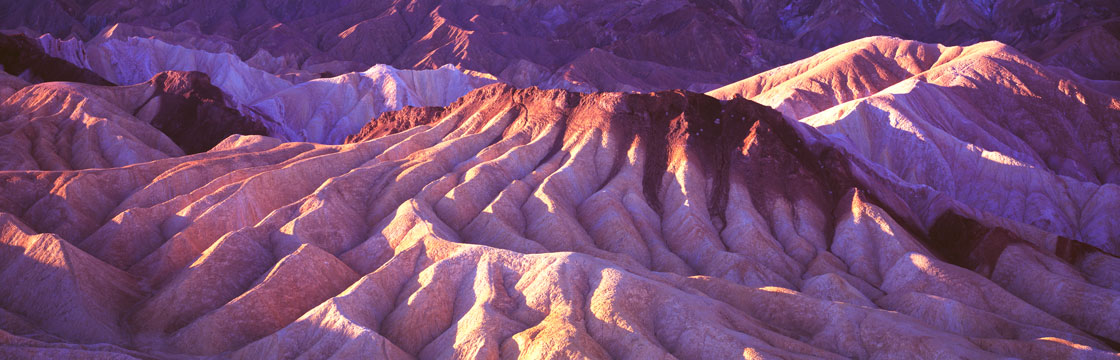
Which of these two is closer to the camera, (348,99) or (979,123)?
(979,123)

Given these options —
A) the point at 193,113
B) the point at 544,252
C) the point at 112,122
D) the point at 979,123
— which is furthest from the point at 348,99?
the point at 544,252

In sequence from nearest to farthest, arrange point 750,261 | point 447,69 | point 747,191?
point 750,261 < point 747,191 < point 447,69

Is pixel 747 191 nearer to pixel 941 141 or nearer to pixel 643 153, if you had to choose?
pixel 643 153

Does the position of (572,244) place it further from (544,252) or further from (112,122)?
(112,122)

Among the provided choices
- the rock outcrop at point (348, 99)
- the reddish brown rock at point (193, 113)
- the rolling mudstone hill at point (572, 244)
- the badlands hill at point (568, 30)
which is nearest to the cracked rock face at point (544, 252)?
the rolling mudstone hill at point (572, 244)

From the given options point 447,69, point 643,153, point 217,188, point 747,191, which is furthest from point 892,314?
point 447,69

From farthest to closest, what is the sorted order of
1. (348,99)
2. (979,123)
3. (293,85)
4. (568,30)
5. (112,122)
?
(568,30), (293,85), (348,99), (979,123), (112,122)

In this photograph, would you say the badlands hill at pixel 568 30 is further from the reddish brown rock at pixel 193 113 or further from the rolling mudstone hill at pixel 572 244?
the rolling mudstone hill at pixel 572 244
